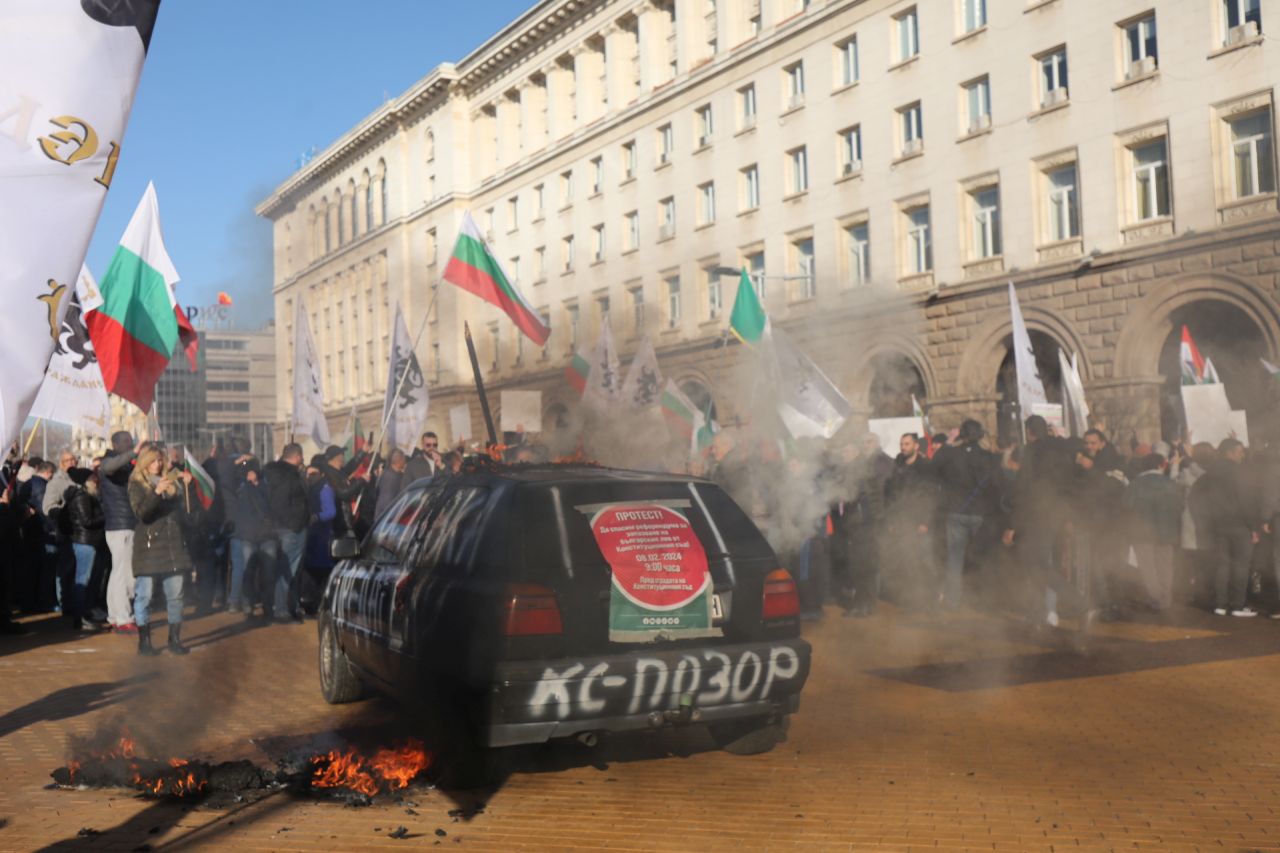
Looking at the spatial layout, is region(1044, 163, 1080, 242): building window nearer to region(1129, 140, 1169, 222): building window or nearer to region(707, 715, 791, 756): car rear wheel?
region(1129, 140, 1169, 222): building window

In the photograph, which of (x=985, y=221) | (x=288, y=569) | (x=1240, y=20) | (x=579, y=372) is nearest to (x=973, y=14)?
(x=985, y=221)

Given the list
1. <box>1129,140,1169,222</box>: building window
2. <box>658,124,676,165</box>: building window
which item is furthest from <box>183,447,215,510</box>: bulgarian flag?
<box>658,124,676,165</box>: building window

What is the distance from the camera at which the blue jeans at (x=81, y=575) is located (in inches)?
534

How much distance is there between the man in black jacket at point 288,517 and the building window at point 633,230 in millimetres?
29553

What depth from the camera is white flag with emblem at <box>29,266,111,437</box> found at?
12.3 metres

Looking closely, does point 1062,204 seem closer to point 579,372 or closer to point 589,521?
point 579,372

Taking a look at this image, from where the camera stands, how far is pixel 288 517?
546 inches

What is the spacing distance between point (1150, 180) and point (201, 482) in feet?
63.3

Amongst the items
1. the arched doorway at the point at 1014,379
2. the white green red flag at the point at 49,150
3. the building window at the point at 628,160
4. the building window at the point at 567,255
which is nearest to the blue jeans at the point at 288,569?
the white green red flag at the point at 49,150

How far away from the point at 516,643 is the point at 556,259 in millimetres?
42858

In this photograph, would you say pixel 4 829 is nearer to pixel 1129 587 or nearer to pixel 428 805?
pixel 428 805

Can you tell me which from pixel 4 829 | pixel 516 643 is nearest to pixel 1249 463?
pixel 516 643

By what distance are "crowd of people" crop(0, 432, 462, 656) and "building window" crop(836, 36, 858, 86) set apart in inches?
787

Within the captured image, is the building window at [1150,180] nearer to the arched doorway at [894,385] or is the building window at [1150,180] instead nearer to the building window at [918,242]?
the building window at [918,242]
